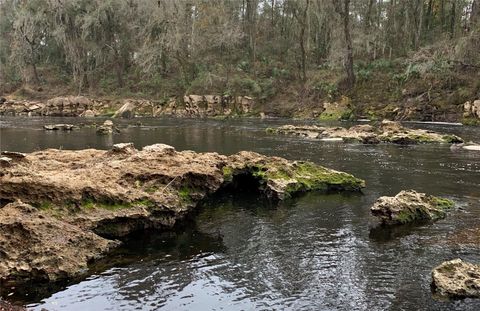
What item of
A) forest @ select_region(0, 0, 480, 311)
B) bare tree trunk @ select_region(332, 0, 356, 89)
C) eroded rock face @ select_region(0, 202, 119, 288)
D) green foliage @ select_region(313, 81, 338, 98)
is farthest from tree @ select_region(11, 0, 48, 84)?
eroded rock face @ select_region(0, 202, 119, 288)

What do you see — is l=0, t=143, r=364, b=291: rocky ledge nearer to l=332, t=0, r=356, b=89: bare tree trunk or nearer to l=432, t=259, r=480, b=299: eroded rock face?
l=432, t=259, r=480, b=299: eroded rock face

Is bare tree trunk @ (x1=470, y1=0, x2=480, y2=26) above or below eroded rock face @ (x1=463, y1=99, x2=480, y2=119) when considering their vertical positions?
above

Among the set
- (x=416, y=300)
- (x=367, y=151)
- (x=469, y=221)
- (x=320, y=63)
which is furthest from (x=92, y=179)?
(x=320, y=63)

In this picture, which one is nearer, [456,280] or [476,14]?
[456,280]

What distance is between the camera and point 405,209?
14.7 meters

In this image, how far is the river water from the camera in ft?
30.5

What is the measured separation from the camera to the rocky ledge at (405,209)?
1442 cm

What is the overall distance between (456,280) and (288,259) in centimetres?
366

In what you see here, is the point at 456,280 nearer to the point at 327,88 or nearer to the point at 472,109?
the point at 472,109

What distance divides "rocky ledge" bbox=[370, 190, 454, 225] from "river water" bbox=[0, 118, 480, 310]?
0.39 metres

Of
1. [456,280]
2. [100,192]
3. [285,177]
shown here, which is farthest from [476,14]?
[100,192]

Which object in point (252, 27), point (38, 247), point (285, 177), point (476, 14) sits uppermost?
point (252, 27)

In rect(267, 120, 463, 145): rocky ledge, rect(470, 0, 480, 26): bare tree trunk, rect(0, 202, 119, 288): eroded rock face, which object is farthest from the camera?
rect(470, 0, 480, 26): bare tree trunk

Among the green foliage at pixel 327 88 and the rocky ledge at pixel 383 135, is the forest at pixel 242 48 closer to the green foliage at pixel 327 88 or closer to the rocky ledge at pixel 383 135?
the green foliage at pixel 327 88
